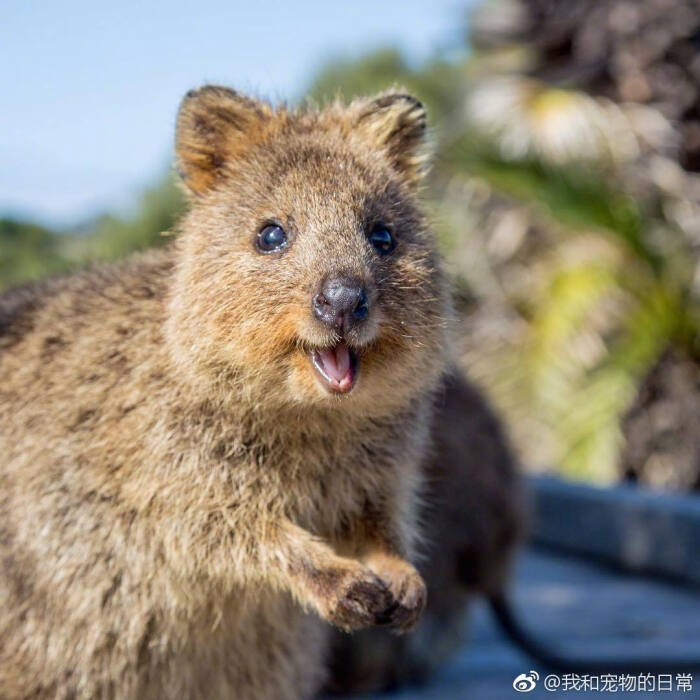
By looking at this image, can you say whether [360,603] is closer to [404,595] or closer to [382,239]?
[404,595]

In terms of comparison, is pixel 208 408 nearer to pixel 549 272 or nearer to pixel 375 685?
pixel 375 685

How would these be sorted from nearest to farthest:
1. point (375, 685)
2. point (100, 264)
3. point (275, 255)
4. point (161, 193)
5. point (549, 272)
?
point (275, 255)
point (100, 264)
point (375, 685)
point (549, 272)
point (161, 193)

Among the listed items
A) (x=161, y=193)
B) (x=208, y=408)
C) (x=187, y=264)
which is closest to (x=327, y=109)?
(x=187, y=264)

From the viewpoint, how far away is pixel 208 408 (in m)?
4.53

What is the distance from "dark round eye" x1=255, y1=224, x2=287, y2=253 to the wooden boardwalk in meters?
2.79

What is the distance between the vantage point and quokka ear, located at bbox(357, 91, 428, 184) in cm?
493

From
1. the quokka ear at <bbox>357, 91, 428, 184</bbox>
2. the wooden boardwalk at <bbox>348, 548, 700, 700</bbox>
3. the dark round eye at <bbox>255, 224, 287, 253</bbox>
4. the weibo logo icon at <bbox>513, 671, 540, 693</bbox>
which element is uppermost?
the quokka ear at <bbox>357, 91, 428, 184</bbox>

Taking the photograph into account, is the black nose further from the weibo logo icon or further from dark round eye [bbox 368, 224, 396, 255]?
the weibo logo icon

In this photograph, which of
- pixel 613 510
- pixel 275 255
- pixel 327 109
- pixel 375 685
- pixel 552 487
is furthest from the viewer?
pixel 552 487

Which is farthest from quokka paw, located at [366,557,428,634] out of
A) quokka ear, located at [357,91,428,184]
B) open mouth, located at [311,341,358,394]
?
quokka ear, located at [357,91,428,184]

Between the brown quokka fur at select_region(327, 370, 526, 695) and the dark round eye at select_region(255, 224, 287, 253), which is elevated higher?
the dark round eye at select_region(255, 224, 287, 253)

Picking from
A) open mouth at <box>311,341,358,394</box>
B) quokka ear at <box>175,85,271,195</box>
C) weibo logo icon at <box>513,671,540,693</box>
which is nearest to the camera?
open mouth at <box>311,341,358,394</box>

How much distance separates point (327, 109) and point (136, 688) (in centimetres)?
257

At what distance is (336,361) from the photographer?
4.00 m
